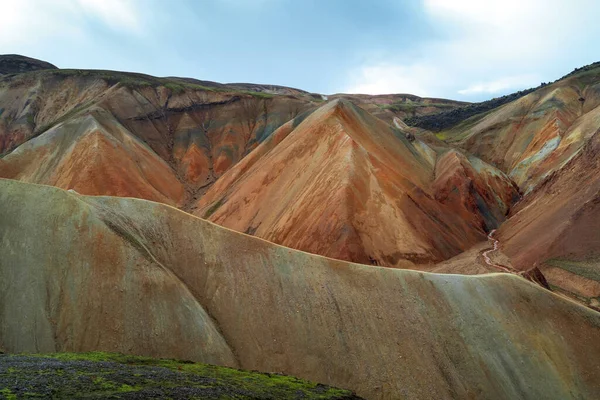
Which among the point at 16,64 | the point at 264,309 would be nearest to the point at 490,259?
the point at 264,309

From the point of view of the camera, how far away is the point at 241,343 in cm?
2984

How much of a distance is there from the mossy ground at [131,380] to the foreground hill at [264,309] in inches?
133

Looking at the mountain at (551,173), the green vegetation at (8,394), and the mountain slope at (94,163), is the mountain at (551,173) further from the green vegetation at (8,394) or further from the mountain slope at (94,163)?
the mountain slope at (94,163)

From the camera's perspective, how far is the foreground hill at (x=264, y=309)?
2736cm

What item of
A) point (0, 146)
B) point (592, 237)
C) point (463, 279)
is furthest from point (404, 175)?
point (0, 146)

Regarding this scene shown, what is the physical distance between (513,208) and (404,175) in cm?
2012

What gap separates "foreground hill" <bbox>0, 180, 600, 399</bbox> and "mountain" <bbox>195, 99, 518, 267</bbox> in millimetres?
16773

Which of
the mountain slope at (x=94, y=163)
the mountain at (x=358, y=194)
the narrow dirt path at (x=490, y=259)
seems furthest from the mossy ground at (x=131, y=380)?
the mountain slope at (x=94, y=163)

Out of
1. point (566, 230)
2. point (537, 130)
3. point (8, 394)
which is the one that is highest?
point (537, 130)

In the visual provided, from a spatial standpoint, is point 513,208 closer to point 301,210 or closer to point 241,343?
point 301,210

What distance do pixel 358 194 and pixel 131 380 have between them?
40.8 meters

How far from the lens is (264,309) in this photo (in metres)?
31.6

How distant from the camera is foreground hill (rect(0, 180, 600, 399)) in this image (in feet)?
89.8

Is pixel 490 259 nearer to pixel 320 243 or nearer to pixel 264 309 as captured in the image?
pixel 320 243
